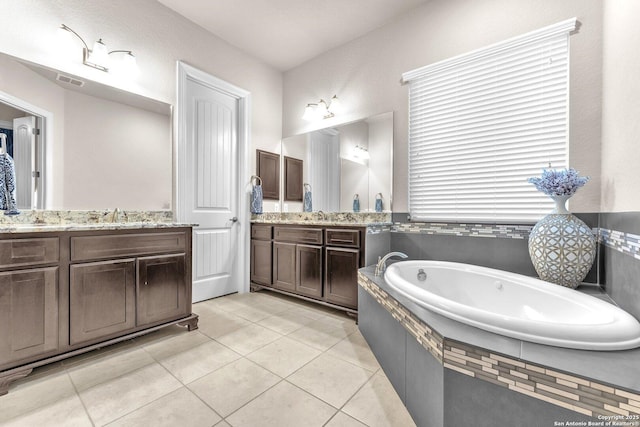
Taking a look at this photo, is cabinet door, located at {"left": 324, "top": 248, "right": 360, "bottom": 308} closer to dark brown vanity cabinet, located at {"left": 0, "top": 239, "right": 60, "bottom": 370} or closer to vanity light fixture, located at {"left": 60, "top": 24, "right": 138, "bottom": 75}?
dark brown vanity cabinet, located at {"left": 0, "top": 239, "right": 60, "bottom": 370}

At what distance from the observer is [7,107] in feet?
5.82

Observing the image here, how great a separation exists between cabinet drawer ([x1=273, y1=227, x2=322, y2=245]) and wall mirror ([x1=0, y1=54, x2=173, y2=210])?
44.3 inches

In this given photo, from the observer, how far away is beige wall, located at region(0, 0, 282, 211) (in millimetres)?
1868

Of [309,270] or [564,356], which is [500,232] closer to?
[564,356]

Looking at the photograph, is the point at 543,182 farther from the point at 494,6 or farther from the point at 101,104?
the point at 101,104

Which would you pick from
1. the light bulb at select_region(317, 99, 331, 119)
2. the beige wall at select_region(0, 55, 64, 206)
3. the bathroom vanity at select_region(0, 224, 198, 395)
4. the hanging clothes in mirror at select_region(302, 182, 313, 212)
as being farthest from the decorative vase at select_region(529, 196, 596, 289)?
the beige wall at select_region(0, 55, 64, 206)

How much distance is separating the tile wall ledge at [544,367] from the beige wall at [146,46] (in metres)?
2.67

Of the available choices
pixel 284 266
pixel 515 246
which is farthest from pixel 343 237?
pixel 515 246

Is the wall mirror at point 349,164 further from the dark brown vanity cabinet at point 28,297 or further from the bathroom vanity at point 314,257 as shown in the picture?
the dark brown vanity cabinet at point 28,297

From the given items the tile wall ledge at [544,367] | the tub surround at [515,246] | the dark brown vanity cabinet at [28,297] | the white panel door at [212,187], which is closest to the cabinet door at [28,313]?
the dark brown vanity cabinet at [28,297]

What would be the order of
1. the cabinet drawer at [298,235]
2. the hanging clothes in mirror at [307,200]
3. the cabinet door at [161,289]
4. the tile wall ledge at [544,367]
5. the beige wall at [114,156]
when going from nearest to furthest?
the tile wall ledge at [544,367]
the cabinet door at [161,289]
the beige wall at [114,156]
the cabinet drawer at [298,235]
the hanging clothes in mirror at [307,200]

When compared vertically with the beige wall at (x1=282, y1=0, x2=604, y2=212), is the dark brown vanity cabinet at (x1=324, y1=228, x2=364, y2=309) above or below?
below

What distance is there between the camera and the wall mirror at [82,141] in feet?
5.98

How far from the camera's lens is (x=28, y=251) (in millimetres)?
1504
